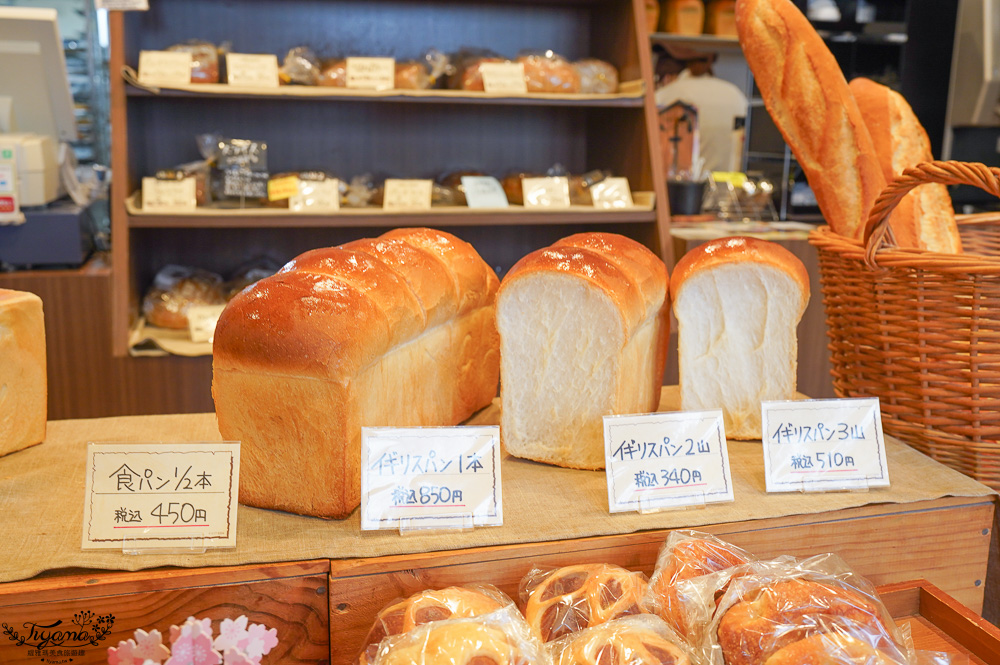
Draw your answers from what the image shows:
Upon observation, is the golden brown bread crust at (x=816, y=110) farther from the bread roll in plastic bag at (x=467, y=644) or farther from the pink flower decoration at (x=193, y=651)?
the pink flower decoration at (x=193, y=651)

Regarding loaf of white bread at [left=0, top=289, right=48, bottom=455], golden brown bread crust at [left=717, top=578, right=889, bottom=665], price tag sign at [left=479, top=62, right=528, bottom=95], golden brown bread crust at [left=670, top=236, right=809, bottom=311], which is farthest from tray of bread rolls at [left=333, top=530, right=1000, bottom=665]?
price tag sign at [left=479, top=62, right=528, bottom=95]

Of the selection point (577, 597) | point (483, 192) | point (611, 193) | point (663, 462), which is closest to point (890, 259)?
point (663, 462)

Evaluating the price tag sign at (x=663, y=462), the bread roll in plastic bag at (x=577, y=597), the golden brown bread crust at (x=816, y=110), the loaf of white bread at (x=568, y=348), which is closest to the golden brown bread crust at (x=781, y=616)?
the bread roll in plastic bag at (x=577, y=597)

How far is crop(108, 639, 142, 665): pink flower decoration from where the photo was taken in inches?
26.6

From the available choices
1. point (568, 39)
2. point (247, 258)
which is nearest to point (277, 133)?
point (247, 258)

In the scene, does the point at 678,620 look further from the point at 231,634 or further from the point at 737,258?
the point at 737,258

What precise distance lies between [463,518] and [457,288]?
44 cm

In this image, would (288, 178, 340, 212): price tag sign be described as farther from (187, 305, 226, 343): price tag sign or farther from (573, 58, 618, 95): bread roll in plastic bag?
(573, 58, 618, 95): bread roll in plastic bag

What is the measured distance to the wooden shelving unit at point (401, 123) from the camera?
2.41m

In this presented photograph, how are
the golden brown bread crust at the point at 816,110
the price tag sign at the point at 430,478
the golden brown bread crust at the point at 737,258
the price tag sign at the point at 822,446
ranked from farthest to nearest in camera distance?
the golden brown bread crust at the point at 816,110, the golden brown bread crust at the point at 737,258, the price tag sign at the point at 822,446, the price tag sign at the point at 430,478

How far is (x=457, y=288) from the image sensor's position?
1.25 metres

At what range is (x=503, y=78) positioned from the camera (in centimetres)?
241

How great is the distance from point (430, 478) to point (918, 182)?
0.76 meters

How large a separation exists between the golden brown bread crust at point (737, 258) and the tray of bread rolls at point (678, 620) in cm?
43
